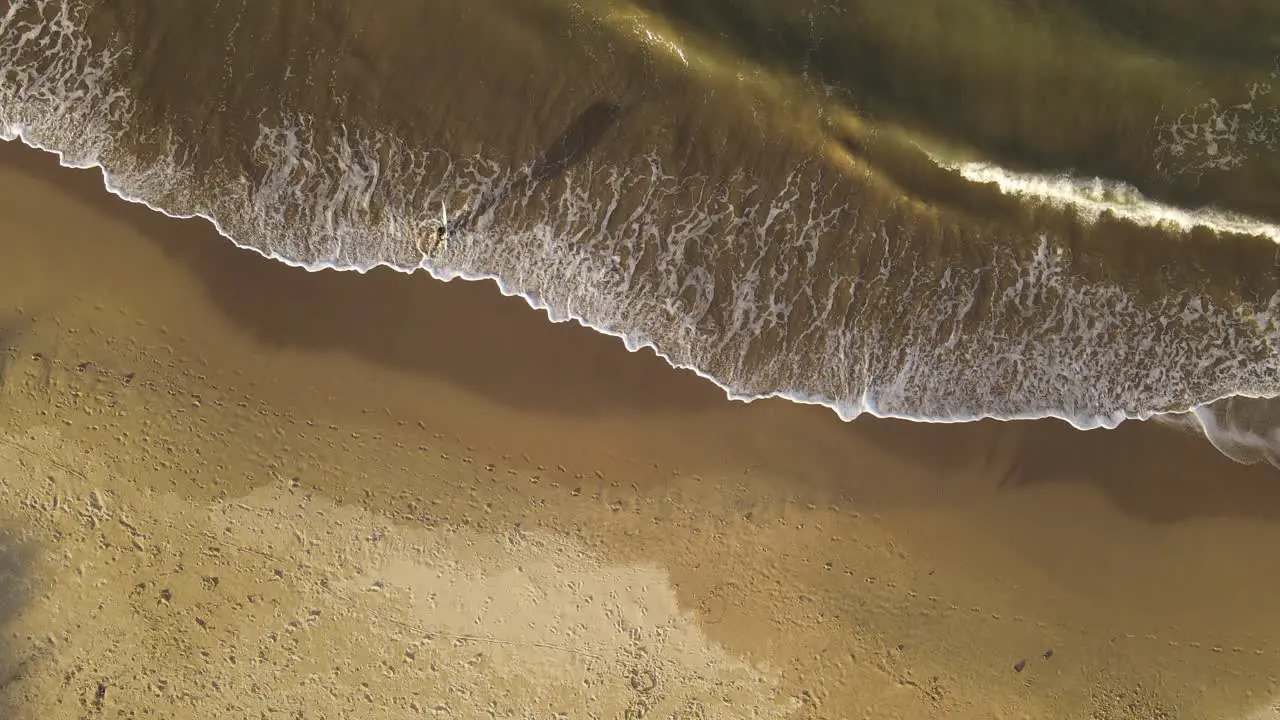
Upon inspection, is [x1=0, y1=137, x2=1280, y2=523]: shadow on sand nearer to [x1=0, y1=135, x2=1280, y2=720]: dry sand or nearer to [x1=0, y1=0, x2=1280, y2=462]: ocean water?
[x1=0, y1=135, x2=1280, y2=720]: dry sand

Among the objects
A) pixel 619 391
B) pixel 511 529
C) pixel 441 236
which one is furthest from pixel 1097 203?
pixel 511 529

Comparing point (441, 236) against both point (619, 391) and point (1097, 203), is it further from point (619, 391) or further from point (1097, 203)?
point (1097, 203)

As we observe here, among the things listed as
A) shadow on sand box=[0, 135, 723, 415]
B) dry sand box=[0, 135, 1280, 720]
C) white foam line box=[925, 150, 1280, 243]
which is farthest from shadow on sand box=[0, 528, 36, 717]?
white foam line box=[925, 150, 1280, 243]

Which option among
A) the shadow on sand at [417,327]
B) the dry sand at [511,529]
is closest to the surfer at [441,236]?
the shadow on sand at [417,327]

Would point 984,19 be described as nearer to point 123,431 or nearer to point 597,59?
point 597,59

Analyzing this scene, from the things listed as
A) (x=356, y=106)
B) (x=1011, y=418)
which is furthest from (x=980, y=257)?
(x=356, y=106)

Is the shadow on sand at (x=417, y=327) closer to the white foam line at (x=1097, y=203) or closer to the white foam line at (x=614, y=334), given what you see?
the white foam line at (x=614, y=334)
